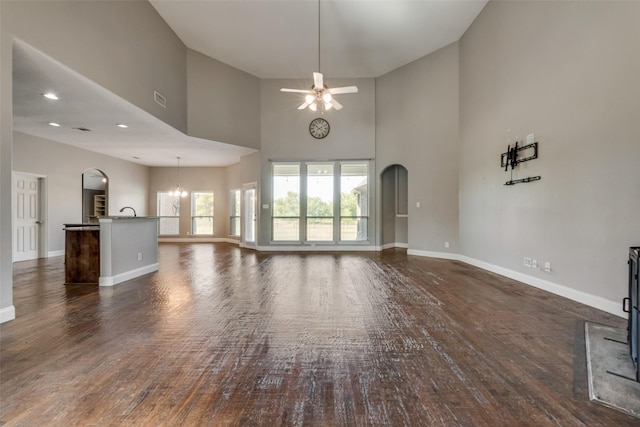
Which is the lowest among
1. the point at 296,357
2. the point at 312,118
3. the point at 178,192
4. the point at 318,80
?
the point at 296,357

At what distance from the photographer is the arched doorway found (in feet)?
27.7

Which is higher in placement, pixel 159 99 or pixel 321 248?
pixel 159 99

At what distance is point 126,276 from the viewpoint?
4.68 m

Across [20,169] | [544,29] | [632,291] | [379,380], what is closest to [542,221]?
[632,291]

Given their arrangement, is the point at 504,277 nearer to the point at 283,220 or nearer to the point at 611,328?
the point at 611,328

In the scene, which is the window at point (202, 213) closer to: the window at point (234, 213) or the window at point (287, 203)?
the window at point (234, 213)

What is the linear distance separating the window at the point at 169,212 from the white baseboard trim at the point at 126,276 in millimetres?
5905

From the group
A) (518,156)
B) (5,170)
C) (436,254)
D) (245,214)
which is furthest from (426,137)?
(5,170)

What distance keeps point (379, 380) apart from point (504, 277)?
403cm

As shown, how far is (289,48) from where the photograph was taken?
669 cm

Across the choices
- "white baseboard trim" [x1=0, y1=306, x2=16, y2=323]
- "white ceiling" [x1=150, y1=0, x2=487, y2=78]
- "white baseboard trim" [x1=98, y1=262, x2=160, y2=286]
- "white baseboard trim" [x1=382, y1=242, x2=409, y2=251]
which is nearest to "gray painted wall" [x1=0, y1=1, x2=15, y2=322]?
"white baseboard trim" [x1=0, y1=306, x2=16, y2=323]

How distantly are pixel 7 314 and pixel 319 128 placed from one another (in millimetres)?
→ 7036

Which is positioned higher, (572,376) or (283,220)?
(283,220)

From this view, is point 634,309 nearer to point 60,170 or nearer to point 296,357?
point 296,357
